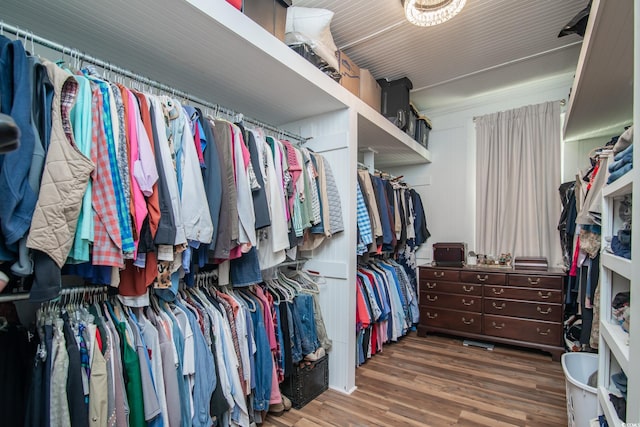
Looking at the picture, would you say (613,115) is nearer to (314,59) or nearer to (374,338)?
(314,59)

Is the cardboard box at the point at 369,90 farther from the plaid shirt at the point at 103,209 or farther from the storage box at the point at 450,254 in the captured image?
the plaid shirt at the point at 103,209

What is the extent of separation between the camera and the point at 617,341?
1027mm

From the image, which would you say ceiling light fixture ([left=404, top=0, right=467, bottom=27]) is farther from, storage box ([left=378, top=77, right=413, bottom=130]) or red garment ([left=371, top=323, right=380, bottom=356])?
red garment ([left=371, top=323, right=380, bottom=356])

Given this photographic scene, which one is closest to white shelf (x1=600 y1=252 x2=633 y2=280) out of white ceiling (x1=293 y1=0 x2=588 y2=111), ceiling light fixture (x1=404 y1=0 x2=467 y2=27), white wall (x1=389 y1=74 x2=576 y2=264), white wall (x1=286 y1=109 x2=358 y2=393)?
white wall (x1=286 y1=109 x2=358 y2=393)

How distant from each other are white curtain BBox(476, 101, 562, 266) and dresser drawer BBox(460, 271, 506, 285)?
570 millimetres

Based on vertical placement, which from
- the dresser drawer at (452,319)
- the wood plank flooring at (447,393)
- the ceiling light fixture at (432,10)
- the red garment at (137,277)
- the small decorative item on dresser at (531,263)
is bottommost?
the wood plank flooring at (447,393)

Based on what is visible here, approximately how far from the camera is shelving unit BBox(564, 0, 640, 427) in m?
0.80

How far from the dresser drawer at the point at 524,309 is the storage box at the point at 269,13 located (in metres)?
2.85

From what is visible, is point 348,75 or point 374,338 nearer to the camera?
point 348,75

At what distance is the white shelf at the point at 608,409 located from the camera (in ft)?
3.25

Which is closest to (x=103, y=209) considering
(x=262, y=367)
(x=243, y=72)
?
(x=243, y=72)

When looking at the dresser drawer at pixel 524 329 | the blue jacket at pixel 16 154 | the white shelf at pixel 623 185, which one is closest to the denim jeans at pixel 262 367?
the blue jacket at pixel 16 154

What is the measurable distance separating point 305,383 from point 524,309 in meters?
2.11

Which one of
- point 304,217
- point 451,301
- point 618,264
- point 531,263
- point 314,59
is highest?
point 314,59
